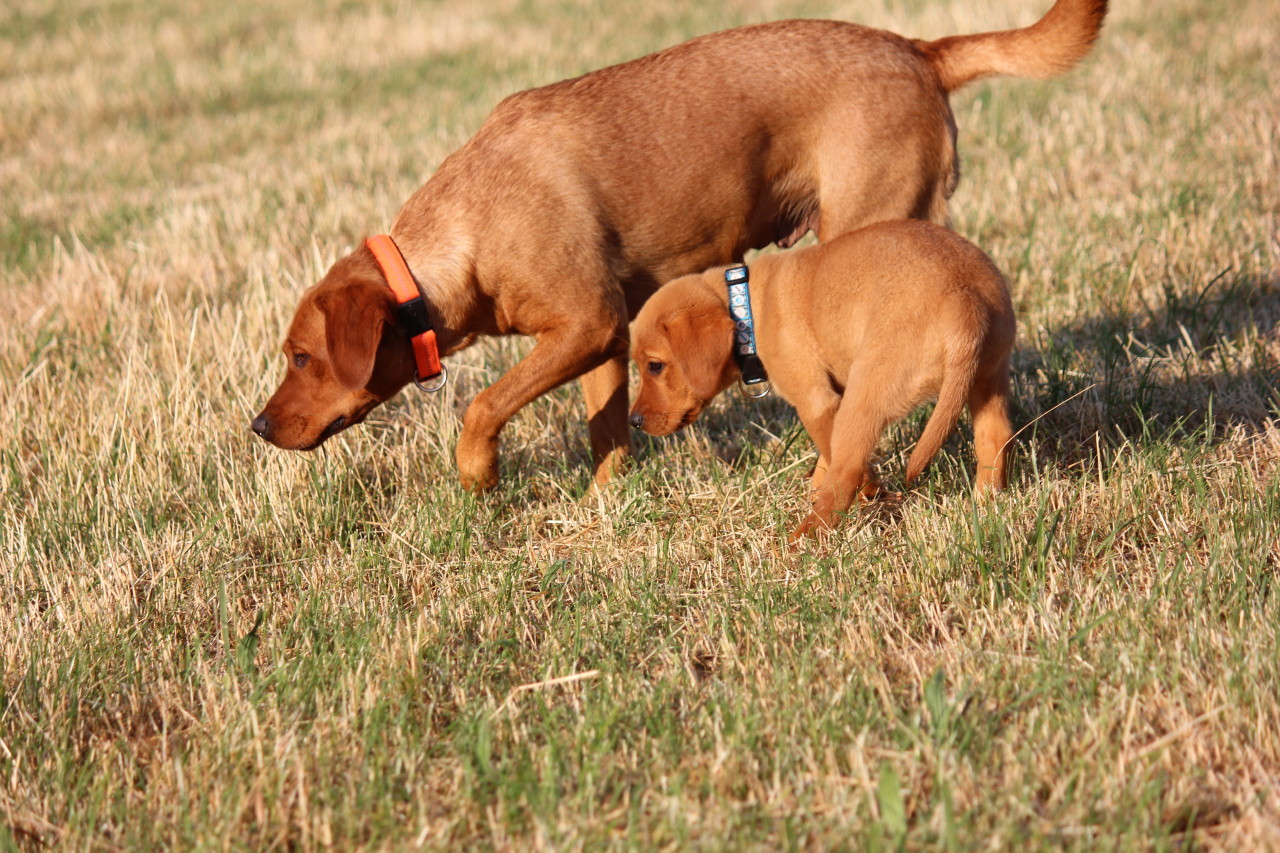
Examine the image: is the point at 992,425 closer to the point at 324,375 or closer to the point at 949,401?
the point at 949,401

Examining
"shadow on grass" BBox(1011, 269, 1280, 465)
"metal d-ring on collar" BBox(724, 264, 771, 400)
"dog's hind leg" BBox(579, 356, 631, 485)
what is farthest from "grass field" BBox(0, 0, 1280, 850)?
"metal d-ring on collar" BBox(724, 264, 771, 400)

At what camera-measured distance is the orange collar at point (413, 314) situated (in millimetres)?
4273

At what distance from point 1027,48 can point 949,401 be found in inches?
78.7

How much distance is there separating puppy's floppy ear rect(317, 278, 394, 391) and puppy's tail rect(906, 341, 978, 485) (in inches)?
72.0

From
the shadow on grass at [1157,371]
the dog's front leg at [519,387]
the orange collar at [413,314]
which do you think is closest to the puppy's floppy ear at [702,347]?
the dog's front leg at [519,387]

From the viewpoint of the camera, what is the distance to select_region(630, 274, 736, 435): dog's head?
433cm

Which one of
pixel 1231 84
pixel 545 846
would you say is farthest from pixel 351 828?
pixel 1231 84

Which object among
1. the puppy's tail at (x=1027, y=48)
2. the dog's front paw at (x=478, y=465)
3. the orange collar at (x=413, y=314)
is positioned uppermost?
the puppy's tail at (x=1027, y=48)

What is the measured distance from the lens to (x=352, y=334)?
4098 mm

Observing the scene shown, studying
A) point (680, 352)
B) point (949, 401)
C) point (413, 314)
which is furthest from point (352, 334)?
point (949, 401)

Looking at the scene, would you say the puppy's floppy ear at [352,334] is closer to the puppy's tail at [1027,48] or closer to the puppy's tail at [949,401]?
the puppy's tail at [949,401]

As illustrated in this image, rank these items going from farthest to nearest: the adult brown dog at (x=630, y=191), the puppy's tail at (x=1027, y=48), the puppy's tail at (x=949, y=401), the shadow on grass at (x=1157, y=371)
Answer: the puppy's tail at (x=1027, y=48) < the shadow on grass at (x=1157, y=371) < the adult brown dog at (x=630, y=191) < the puppy's tail at (x=949, y=401)

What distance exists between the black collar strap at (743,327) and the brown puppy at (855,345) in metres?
0.03

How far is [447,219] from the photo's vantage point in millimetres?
4484
